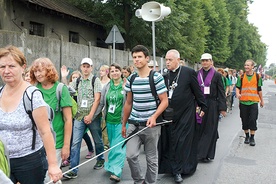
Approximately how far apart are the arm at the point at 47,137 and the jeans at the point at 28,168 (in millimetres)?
180

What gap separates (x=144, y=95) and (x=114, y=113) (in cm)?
126

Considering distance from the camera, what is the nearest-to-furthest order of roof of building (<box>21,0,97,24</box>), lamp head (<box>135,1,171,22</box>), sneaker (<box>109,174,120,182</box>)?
sneaker (<box>109,174,120,182</box>)
lamp head (<box>135,1,171,22</box>)
roof of building (<box>21,0,97,24</box>)

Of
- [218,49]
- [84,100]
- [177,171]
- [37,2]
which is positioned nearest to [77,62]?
[37,2]

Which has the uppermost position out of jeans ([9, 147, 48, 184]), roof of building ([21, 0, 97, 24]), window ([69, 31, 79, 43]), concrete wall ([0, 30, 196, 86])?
roof of building ([21, 0, 97, 24])

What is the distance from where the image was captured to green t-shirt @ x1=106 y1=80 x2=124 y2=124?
5.44 m

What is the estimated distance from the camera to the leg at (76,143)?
5.30 m

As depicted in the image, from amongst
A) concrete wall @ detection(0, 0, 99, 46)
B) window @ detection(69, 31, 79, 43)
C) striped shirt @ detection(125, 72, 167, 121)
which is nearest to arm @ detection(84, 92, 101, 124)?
striped shirt @ detection(125, 72, 167, 121)

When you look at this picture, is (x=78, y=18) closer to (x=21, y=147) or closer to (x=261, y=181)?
(x=261, y=181)

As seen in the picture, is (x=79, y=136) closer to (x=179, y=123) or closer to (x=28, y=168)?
(x=179, y=123)

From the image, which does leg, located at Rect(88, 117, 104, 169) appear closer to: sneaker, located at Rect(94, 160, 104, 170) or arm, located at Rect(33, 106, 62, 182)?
sneaker, located at Rect(94, 160, 104, 170)

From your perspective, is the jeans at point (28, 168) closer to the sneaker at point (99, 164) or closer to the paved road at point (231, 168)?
the paved road at point (231, 168)

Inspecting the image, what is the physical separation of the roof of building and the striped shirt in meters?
12.6

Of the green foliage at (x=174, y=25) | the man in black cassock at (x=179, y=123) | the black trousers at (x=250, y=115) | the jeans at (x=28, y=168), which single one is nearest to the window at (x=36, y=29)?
the green foliage at (x=174, y=25)

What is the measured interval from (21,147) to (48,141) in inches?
8.7
